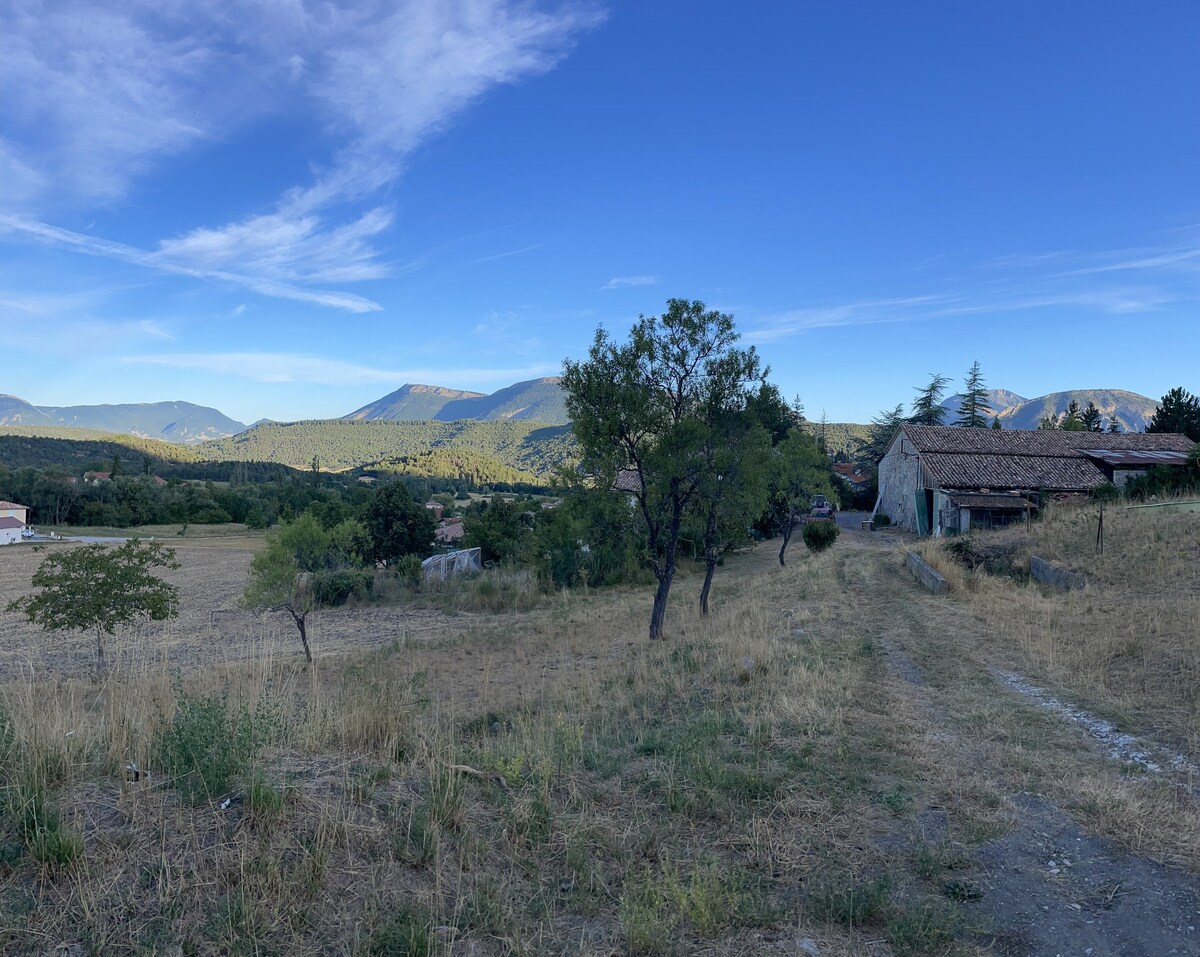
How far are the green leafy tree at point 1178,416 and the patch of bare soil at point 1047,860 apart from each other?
53064 mm

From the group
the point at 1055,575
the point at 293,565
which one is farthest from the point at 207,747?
the point at 1055,575

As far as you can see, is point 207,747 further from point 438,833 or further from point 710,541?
point 710,541

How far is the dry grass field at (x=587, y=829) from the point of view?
305cm

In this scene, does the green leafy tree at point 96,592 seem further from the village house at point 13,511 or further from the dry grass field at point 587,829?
the village house at point 13,511

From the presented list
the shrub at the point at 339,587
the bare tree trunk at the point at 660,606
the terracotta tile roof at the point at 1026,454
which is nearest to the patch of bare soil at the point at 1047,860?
the bare tree trunk at the point at 660,606

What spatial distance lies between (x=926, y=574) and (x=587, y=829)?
56.2 ft

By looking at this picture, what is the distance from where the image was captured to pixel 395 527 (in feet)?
148

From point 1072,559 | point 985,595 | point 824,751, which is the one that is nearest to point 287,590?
point 824,751

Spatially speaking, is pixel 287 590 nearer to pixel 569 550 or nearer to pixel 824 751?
pixel 569 550

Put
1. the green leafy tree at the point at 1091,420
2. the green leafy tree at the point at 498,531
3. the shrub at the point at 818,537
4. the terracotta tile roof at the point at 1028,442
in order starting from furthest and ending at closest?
the green leafy tree at the point at 1091,420 < the green leafy tree at the point at 498,531 < the terracotta tile roof at the point at 1028,442 < the shrub at the point at 818,537

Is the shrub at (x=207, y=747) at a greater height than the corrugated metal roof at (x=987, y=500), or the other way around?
the corrugated metal roof at (x=987, y=500)

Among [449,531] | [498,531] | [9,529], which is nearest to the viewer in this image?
[498,531]

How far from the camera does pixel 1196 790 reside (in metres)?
4.88

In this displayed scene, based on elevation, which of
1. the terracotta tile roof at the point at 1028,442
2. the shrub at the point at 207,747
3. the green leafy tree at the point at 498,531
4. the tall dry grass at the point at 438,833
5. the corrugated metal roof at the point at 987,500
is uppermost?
the terracotta tile roof at the point at 1028,442
